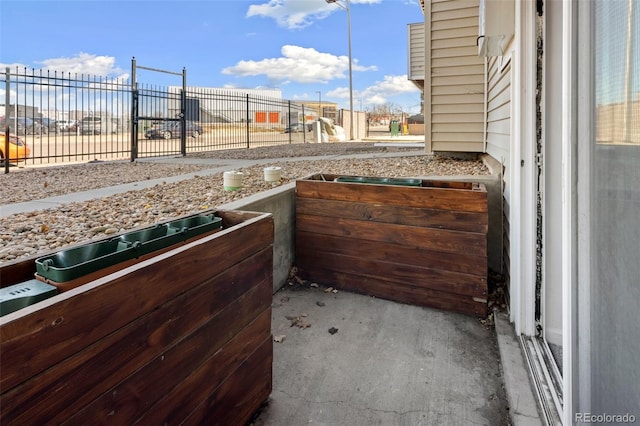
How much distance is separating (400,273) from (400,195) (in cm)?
53

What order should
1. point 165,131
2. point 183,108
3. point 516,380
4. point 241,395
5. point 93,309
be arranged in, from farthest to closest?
1. point 165,131
2. point 183,108
3. point 516,380
4. point 241,395
5. point 93,309

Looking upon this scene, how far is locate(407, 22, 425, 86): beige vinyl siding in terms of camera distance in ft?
32.7

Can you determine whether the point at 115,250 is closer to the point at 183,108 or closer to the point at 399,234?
the point at 399,234

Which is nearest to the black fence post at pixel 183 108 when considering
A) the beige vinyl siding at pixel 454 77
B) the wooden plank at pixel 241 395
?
the beige vinyl siding at pixel 454 77

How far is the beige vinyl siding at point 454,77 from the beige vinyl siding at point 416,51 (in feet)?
17.1

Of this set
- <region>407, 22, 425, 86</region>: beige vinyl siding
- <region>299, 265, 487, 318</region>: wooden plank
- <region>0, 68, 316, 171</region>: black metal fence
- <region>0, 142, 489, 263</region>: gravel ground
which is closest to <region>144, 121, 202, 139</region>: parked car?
<region>0, 68, 316, 171</region>: black metal fence

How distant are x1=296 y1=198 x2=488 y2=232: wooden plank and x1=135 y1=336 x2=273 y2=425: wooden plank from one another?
1342 mm

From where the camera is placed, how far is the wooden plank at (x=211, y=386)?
1123mm

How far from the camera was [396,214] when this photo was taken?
2.70 metres

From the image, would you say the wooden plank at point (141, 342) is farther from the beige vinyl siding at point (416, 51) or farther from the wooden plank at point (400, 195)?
the beige vinyl siding at point (416, 51)

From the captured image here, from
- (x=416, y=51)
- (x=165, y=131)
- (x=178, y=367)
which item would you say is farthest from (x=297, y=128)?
(x=178, y=367)

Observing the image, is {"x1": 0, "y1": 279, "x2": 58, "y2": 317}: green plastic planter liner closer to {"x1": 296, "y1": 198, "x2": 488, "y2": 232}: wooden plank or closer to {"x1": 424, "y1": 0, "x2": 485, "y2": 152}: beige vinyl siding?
{"x1": 296, "y1": 198, "x2": 488, "y2": 232}: wooden plank

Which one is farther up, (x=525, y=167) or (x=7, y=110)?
(x=7, y=110)

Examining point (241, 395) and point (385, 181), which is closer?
point (241, 395)
